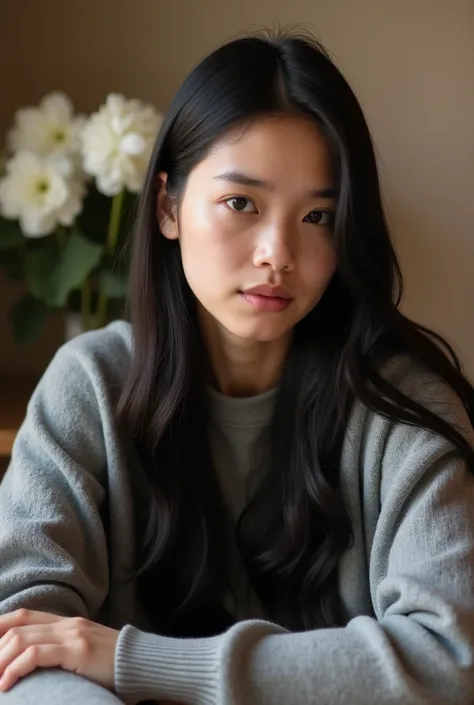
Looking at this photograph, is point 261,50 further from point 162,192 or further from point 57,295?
point 57,295

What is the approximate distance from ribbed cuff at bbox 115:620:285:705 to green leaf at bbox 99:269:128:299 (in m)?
0.66

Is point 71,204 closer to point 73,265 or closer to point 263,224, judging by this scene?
point 73,265

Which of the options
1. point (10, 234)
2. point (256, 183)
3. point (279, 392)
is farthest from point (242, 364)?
point (10, 234)

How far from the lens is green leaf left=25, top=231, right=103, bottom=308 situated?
139cm

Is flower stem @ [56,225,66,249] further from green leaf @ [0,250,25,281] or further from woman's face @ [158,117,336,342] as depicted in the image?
woman's face @ [158,117,336,342]

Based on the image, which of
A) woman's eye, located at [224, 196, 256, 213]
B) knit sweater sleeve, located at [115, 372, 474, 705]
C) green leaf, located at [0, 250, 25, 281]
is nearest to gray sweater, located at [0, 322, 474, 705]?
knit sweater sleeve, located at [115, 372, 474, 705]

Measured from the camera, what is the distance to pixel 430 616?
2.77ft

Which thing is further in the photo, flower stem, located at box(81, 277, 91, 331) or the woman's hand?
flower stem, located at box(81, 277, 91, 331)

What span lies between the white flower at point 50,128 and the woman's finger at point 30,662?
825 mm

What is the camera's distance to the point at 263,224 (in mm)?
991

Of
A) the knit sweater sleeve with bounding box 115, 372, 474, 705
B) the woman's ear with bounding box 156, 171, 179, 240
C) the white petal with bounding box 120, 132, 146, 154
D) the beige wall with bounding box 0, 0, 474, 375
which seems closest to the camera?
the knit sweater sleeve with bounding box 115, 372, 474, 705

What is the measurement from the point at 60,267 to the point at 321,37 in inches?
24.6

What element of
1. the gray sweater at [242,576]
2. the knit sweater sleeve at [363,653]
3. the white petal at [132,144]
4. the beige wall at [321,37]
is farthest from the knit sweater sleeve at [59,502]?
the beige wall at [321,37]

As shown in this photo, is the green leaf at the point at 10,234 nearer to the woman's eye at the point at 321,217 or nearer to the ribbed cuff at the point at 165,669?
the woman's eye at the point at 321,217
